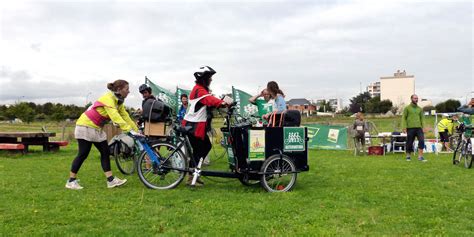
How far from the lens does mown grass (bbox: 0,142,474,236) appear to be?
14.4ft

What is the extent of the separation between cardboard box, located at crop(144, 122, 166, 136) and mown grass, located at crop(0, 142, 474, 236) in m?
0.91

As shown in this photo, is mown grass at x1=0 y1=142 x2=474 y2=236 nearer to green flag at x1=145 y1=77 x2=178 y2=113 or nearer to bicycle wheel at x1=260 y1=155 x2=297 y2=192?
bicycle wheel at x1=260 y1=155 x2=297 y2=192

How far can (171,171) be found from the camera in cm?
654

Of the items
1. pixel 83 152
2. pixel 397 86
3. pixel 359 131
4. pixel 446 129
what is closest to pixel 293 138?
pixel 83 152

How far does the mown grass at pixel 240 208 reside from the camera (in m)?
4.39

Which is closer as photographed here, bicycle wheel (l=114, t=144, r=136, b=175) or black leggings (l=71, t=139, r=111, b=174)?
black leggings (l=71, t=139, r=111, b=174)

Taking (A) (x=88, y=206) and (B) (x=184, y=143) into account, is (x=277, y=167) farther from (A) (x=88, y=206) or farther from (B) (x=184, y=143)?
(A) (x=88, y=206)

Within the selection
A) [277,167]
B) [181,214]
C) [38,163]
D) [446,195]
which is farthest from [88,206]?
[38,163]

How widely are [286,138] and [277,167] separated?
0.46 metres

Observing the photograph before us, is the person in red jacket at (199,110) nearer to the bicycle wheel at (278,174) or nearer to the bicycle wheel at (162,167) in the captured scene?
the bicycle wheel at (162,167)

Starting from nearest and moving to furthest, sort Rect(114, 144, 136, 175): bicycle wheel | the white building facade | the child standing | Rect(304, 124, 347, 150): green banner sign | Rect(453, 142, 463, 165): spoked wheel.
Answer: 1. Rect(114, 144, 136, 175): bicycle wheel
2. Rect(453, 142, 463, 165): spoked wheel
3. the child standing
4. Rect(304, 124, 347, 150): green banner sign
5. the white building facade

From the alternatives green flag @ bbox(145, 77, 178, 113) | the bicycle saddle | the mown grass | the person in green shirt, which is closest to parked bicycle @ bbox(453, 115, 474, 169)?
the person in green shirt

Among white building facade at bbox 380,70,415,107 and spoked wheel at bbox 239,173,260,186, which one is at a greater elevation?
white building facade at bbox 380,70,415,107

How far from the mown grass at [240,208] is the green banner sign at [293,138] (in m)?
0.68
